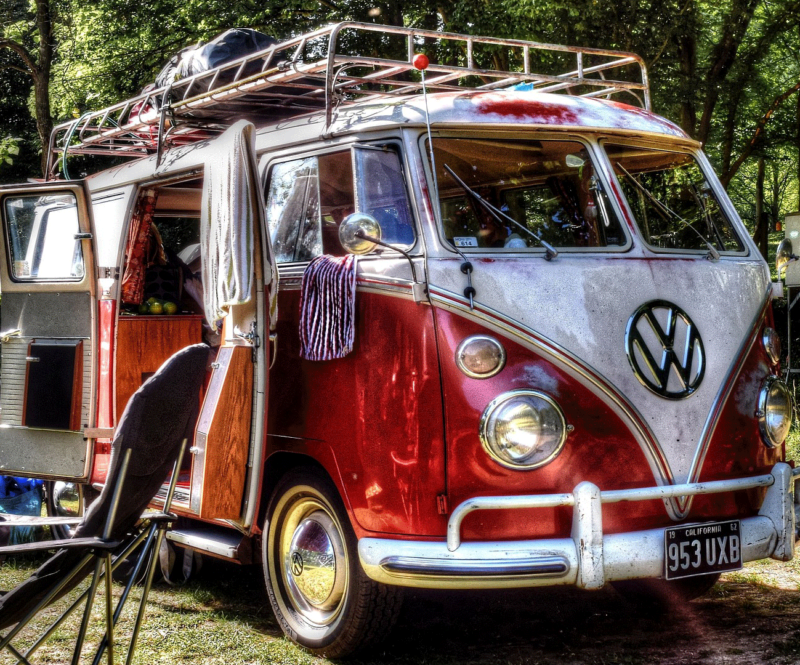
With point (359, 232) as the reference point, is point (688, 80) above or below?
above

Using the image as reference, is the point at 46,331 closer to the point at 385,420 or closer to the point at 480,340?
the point at 385,420

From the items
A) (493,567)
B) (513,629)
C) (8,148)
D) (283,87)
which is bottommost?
(513,629)

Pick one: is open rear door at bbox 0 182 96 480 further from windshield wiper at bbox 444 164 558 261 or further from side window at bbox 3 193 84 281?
windshield wiper at bbox 444 164 558 261

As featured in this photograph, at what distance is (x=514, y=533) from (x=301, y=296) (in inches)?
55.2

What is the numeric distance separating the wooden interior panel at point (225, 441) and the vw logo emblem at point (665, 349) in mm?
1653

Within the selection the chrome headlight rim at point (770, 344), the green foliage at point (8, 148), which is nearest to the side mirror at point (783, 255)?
the chrome headlight rim at point (770, 344)

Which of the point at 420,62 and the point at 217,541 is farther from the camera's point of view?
the point at 217,541

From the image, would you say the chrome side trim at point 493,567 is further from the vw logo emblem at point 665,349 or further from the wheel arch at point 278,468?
the vw logo emblem at point 665,349

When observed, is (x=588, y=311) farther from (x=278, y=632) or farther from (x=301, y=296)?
(x=278, y=632)

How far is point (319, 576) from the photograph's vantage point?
4.47 meters

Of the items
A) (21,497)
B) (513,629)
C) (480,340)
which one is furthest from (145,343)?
(480,340)

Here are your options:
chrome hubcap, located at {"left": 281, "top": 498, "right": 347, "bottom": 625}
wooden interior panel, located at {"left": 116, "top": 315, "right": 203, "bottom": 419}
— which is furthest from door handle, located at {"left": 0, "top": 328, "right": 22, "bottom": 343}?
chrome hubcap, located at {"left": 281, "top": 498, "right": 347, "bottom": 625}

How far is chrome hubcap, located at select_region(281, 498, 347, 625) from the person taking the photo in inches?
172

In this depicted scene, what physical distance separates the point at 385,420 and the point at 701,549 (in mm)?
1396
